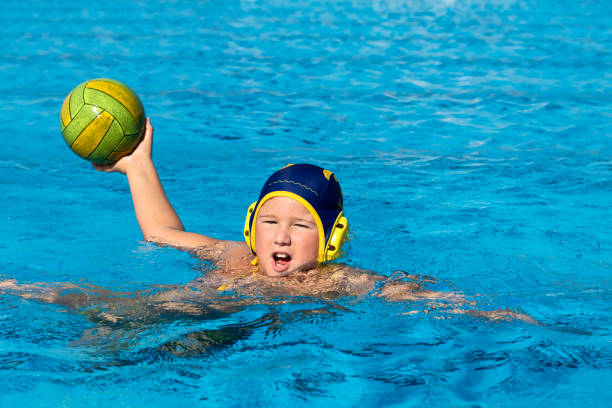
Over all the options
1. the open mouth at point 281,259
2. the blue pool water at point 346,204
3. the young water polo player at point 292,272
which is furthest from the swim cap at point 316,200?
the blue pool water at point 346,204

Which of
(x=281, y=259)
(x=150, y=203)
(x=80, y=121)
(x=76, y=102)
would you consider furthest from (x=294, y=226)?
(x=76, y=102)

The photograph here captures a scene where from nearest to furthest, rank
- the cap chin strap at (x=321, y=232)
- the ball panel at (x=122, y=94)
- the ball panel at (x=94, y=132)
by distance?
the cap chin strap at (x=321, y=232)
the ball panel at (x=94, y=132)
the ball panel at (x=122, y=94)

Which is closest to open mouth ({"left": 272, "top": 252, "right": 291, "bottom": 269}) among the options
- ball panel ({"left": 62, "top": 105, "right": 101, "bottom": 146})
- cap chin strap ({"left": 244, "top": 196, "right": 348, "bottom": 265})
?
cap chin strap ({"left": 244, "top": 196, "right": 348, "bottom": 265})

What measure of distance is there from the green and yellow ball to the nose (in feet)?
4.79

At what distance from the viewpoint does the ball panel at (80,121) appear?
5.50 meters

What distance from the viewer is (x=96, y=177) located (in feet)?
28.0

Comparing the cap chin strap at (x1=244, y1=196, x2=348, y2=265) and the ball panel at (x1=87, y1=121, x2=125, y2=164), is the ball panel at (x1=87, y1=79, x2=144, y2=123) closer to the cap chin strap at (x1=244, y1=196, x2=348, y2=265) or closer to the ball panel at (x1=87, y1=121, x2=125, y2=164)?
the ball panel at (x1=87, y1=121, x2=125, y2=164)

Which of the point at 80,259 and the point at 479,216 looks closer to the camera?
the point at 80,259

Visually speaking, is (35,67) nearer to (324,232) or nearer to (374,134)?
(374,134)

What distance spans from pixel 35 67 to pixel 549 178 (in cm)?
999

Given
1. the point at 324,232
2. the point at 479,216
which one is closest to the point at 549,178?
the point at 479,216

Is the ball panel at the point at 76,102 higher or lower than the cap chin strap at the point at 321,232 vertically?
higher

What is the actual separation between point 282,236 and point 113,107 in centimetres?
169

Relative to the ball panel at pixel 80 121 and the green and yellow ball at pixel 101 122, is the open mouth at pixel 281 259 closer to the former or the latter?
the green and yellow ball at pixel 101 122
